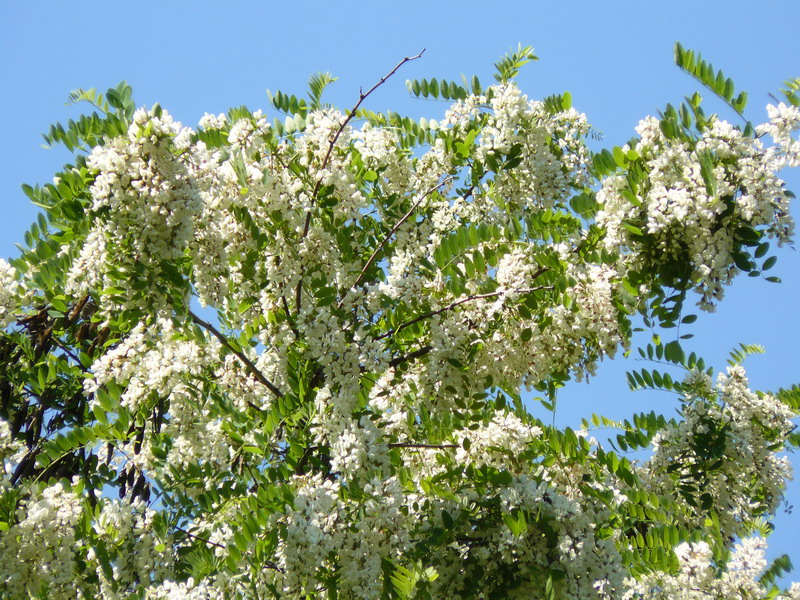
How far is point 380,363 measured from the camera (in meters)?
3.75

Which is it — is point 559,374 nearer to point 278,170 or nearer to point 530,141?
point 530,141

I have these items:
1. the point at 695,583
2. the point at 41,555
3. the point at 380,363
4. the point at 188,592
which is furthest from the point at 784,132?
the point at 41,555

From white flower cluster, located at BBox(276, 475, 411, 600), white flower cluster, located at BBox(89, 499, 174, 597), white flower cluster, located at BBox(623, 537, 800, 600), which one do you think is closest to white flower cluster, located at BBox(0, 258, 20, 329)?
white flower cluster, located at BBox(89, 499, 174, 597)

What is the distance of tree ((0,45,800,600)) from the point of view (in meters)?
3.45

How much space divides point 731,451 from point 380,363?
2.08 meters

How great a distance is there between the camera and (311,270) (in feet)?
13.0

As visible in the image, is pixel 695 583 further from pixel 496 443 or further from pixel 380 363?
pixel 380 363

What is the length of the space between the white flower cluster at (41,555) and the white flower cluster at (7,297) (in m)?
1.08

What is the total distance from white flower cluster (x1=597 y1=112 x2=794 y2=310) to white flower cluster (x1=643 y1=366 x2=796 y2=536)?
1.25 meters

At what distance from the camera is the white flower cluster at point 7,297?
446 centimetres

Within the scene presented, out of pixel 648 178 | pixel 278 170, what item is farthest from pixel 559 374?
pixel 278 170

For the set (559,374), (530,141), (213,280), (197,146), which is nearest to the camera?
(197,146)

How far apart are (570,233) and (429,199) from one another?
1029 millimetres

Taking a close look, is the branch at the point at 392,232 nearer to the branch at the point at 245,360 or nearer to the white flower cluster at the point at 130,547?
the branch at the point at 245,360
